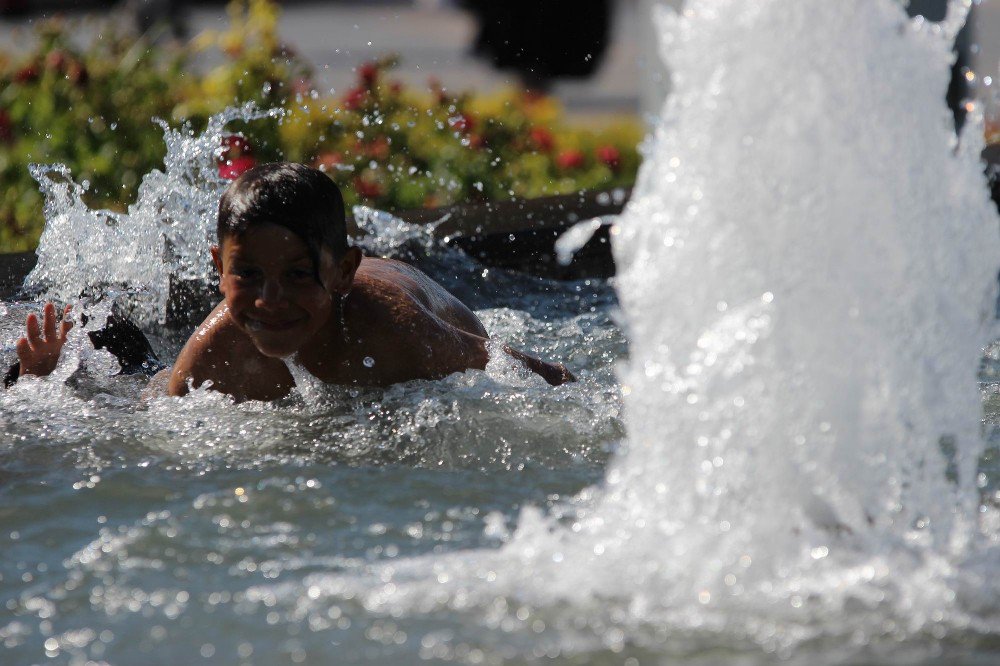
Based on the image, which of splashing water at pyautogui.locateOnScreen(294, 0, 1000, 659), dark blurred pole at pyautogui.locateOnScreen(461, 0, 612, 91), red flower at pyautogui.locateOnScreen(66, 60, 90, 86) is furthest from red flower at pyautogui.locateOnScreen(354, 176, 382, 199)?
dark blurred pole at pyautogui.locateOnScreen(461, 0, 612, 91)

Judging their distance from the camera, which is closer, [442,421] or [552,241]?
[442,421]

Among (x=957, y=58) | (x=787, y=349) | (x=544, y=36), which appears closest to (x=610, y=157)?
(x=957, y=58)

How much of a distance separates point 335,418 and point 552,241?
1.96 metres

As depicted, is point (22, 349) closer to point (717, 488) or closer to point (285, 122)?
point (717, 488)

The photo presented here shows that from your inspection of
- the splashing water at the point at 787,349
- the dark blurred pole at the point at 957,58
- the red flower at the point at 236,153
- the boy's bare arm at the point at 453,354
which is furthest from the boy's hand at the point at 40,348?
the dark blurred pole at the point at 957,58

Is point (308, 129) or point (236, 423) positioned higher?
point (308, 129)

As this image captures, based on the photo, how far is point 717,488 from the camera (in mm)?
2318

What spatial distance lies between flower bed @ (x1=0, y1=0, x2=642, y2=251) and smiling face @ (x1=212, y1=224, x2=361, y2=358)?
2600 millimetres

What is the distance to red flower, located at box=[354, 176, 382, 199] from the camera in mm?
6043

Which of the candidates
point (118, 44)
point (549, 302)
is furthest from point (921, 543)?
point (118, 44)

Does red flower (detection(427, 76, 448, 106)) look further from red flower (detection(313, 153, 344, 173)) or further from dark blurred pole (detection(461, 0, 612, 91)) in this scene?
dark blurred pole (detection(461, 0, 612, 91))

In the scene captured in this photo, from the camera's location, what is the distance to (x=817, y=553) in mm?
2234

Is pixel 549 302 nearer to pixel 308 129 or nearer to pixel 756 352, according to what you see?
pixel 308 129

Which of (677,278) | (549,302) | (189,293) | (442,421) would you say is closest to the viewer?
(677,278)
